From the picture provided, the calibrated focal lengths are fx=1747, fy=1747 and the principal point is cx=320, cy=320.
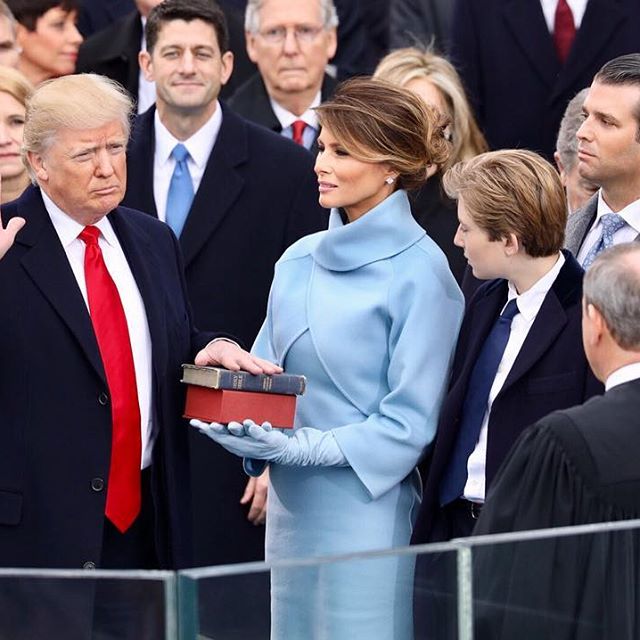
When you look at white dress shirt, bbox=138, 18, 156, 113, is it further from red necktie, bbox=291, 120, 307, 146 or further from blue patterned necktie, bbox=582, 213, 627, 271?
blue patterned necktie, bbox=582, 213, 627, 271

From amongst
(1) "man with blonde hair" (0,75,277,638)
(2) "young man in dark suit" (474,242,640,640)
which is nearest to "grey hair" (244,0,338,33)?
(1) "man with blonde hair" (0,75,277,638)

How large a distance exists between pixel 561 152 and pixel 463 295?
1.16m

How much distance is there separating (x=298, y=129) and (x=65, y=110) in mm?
2575


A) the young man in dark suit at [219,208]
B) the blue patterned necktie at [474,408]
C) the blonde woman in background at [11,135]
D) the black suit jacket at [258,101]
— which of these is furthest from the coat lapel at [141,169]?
the blue patterned necktie at [474,408]

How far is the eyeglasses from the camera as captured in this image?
7387 millimetres

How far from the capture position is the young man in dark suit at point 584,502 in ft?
12.7

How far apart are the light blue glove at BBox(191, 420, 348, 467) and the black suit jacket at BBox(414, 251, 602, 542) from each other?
0.94ft

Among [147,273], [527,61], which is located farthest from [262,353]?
[527,61]

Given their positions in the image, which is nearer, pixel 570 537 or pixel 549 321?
pixel 570 537

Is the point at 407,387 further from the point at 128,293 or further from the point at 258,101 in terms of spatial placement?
the point at 258,101

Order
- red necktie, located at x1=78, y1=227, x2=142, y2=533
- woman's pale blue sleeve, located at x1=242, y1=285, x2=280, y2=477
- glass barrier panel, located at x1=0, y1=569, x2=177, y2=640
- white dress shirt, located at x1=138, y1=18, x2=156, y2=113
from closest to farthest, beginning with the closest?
glass barrier panel, located at x1=0, y1=569, x2=177, y2=640
red necktie, located at x1=78, y1=227, x2=142, y2=533
woman's pale blue sleeve, located at x1=242, y1=285, x2=280, y2=477
white dress shirt, located at x1=138, y1=18, x2=156, y2=113

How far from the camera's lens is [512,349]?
191 inches

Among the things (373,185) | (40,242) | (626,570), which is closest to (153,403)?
(40,242)

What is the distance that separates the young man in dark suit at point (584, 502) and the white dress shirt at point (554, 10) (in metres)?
3.66
